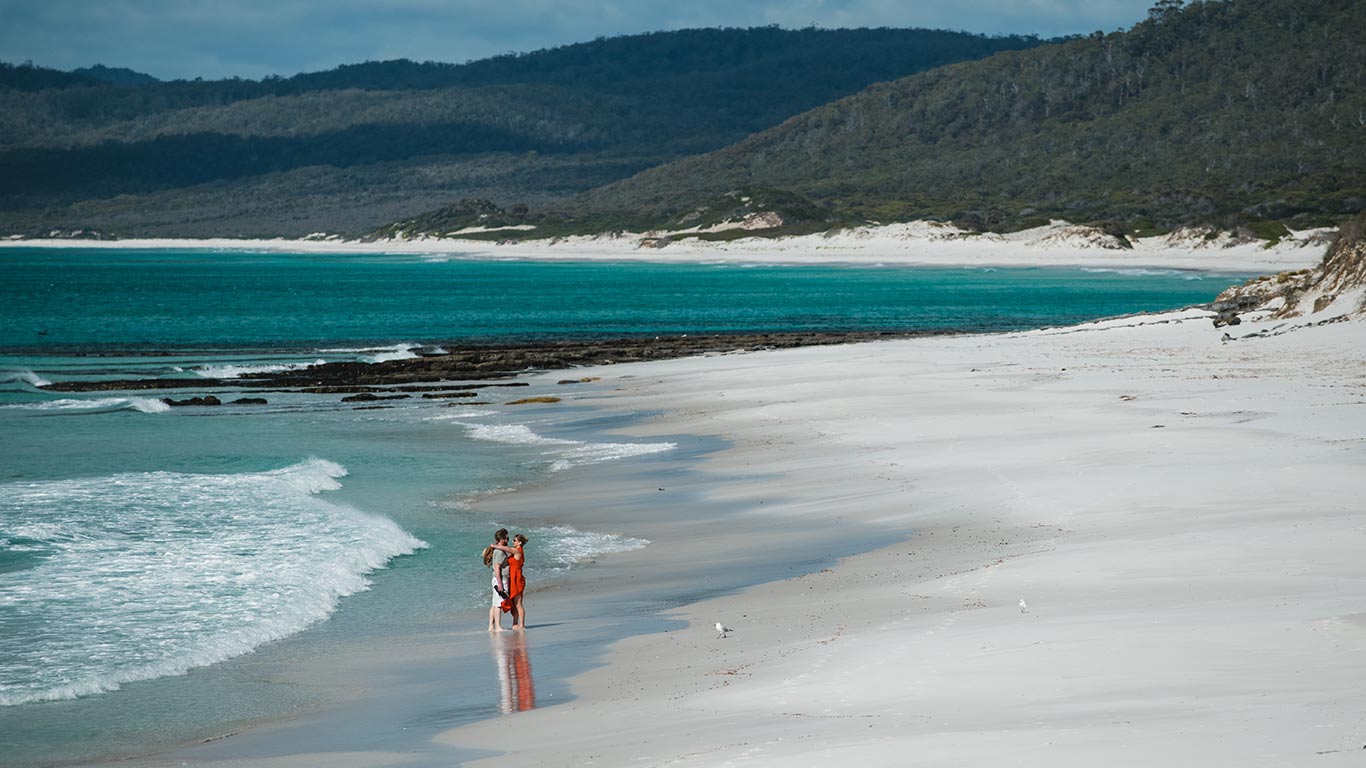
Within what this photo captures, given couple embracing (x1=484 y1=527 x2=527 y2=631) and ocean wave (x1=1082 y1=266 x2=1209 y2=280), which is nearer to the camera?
couple embracing (x1=484 y1=527 x2=527 y2=631)

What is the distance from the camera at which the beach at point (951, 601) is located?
29.1 ft

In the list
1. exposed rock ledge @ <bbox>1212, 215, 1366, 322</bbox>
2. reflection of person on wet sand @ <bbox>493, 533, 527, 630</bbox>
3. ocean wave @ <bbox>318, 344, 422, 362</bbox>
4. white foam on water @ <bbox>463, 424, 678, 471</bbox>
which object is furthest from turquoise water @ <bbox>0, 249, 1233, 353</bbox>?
reflection of person on wet sand @ <bbox>493, 533, 527, 630</bbox>

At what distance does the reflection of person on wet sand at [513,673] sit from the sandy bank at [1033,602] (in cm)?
44

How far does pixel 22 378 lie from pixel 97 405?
32.7 feet

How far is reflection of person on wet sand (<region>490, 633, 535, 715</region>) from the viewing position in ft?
37.3

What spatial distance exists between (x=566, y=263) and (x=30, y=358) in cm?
12037

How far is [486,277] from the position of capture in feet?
444

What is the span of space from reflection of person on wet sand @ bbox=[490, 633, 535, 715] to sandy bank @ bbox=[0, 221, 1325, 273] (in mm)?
97716

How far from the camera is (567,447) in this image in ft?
91.0

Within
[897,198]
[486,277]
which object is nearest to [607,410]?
[486,277]

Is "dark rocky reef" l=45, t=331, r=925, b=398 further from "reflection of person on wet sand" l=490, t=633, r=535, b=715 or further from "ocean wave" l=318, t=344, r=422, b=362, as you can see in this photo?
"reflection of person on wet sand" l=490, t=633, r=535, b=715

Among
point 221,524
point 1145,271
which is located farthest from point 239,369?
point 1145,271

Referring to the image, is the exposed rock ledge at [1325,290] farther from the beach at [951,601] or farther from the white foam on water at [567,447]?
the white foam on water at [567,447]

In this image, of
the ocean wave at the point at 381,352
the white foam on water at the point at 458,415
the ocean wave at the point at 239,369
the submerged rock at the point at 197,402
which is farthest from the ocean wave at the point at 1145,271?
the submerged rock at the point at 197,402
